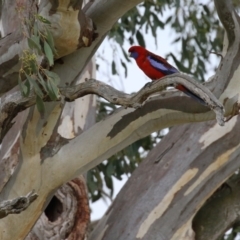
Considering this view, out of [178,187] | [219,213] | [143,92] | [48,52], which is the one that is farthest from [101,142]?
[219,213]

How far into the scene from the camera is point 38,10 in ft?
8.16

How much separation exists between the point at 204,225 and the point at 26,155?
3.48 feet

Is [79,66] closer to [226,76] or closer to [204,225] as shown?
[226,76]

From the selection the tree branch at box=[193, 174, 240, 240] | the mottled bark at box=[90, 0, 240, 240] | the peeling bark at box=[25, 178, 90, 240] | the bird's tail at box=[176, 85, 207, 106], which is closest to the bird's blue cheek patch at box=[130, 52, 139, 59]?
the mottled bark at box=[90, 0, 240, 240]

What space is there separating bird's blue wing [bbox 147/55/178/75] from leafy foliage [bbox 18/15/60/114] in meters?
0.48

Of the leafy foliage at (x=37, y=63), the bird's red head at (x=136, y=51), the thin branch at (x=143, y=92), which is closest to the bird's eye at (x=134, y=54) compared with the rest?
the bird's red head at (x=136, y=51)

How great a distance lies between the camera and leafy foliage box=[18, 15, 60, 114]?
2.19 metres

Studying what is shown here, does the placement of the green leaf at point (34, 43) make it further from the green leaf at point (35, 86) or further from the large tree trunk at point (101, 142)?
the large tree trunk at point (101, 142)

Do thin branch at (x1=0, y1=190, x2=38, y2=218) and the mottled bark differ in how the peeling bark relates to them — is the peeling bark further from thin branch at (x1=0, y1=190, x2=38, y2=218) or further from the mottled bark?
thin branch at (x1=0, y1=190, x2=38, y2=218)

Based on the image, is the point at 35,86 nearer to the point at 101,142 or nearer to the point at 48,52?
the point at 48,52

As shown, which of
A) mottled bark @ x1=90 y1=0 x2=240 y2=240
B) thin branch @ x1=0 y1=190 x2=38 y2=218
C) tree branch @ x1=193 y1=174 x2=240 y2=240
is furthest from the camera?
tree branch @ x1=193 y1=174 x2=240 y2=240

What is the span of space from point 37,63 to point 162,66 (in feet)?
1.84

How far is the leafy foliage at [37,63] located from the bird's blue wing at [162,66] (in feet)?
1.56

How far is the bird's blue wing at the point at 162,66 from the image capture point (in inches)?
103
